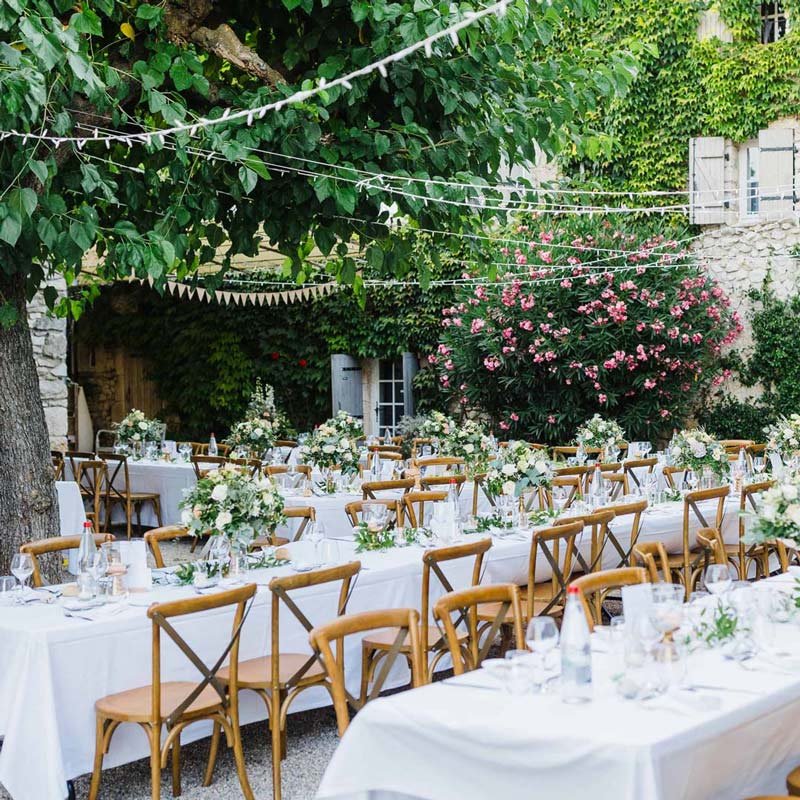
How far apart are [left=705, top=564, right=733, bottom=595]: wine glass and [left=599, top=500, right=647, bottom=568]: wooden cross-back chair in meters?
2.06

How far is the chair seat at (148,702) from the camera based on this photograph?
4.12 metres

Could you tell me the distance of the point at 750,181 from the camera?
14.0 metres

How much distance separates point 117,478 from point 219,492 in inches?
229

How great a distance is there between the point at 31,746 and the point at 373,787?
1.62 m

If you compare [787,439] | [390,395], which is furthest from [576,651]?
[390,395]

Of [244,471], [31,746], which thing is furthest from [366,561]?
[31,746]

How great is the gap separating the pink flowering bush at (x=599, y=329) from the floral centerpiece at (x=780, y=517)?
8.51m

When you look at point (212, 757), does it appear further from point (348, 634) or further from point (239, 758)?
point (348, 634)

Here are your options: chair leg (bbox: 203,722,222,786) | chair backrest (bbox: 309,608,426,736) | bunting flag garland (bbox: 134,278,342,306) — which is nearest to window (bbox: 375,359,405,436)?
bunting flag garland (bbox: 134,278,342,306)

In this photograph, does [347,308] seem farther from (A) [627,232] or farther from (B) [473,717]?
(B) [473,717]

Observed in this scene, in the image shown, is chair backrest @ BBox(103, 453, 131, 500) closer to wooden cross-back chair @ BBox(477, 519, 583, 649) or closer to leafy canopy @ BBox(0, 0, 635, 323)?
leafy canopy @ BBox(0, 0, 635, 323)

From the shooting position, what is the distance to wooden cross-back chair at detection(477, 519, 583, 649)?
5.39 m

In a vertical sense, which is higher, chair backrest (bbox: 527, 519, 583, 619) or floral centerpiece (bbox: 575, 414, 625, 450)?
floral centerpiece (bbox: 575, 414, 625, 450)

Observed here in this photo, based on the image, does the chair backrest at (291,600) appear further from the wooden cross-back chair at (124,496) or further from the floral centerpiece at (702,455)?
the wooden cross-back chair at (124,496)
